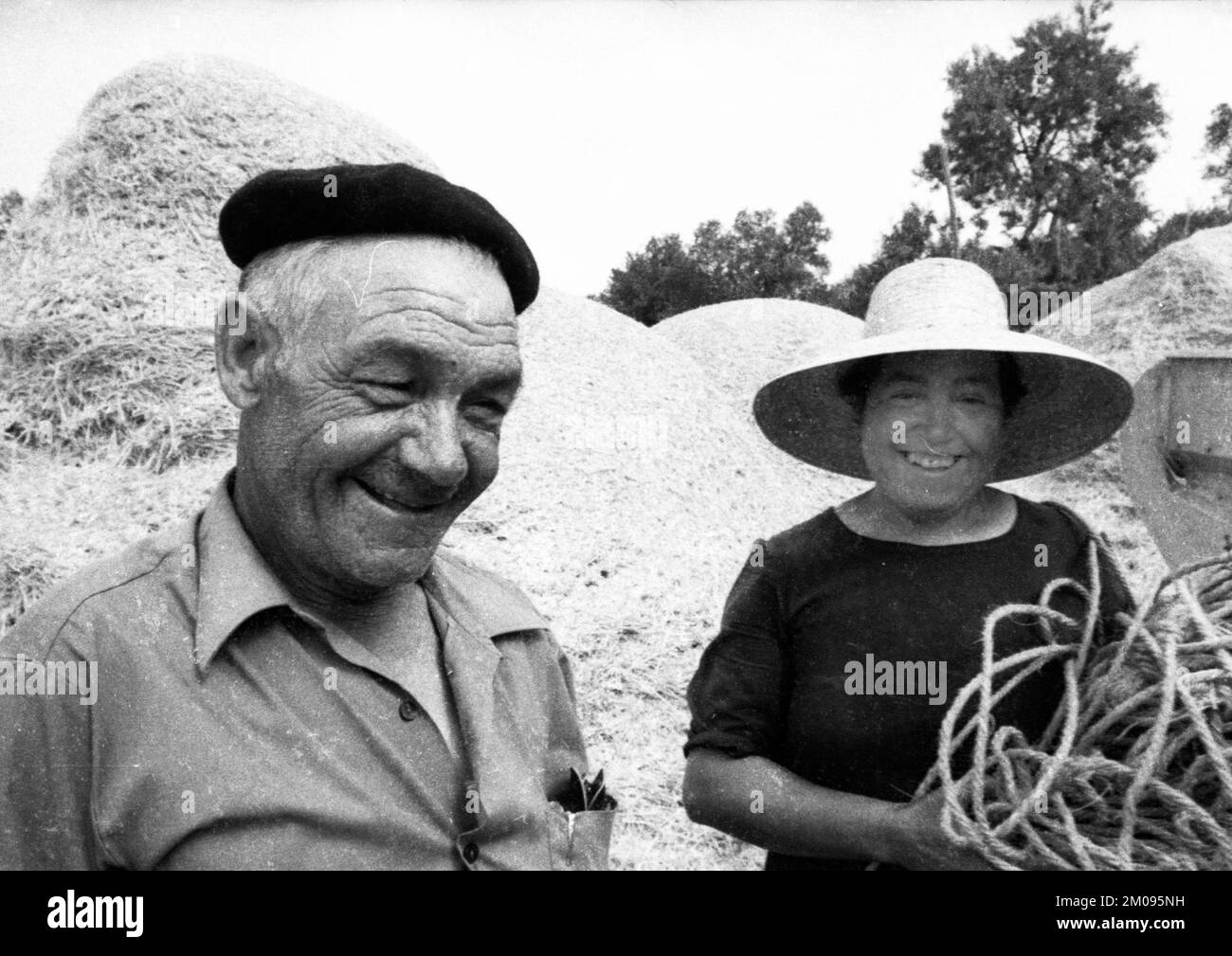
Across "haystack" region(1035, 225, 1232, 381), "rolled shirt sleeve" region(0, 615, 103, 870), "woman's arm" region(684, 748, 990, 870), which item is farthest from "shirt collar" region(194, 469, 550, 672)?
"haystack" region(1035, 225, 1232, 381)

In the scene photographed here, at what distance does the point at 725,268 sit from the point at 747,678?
301 inches

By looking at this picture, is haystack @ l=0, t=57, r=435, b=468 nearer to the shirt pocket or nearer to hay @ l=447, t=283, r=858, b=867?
hay @ l=447, t=283, r=858, b=867

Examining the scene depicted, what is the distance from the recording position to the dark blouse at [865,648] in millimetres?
1617

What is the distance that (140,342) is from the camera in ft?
17.2

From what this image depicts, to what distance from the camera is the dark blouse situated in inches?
63.7

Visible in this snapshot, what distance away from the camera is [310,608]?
4.66ft

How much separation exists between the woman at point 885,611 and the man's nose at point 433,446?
0.58 meters

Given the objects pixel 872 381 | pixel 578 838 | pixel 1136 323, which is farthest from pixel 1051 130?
pixel 578 838

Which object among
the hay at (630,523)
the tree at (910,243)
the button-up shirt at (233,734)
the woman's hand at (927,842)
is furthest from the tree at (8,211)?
the woman's hand at (927,842)

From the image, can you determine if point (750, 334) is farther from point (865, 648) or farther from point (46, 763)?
point (46, 763)

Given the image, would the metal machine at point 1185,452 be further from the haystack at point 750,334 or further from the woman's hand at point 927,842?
the haystack at point 750,334

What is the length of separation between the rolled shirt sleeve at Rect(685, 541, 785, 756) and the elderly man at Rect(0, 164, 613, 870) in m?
0.34

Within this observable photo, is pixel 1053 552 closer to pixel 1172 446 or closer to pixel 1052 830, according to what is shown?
pixel 1052 830
